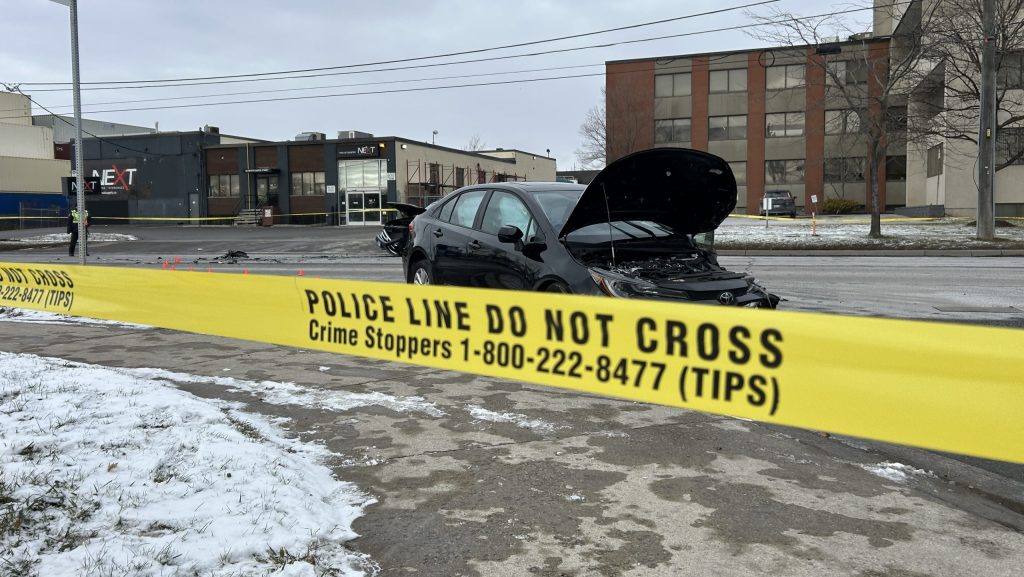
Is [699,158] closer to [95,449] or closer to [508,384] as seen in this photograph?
[508,384]

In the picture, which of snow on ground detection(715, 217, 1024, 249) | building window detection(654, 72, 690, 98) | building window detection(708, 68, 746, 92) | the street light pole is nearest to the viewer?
the street light pole

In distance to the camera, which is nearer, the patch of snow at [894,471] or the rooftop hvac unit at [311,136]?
the patch of snow at [894,471]

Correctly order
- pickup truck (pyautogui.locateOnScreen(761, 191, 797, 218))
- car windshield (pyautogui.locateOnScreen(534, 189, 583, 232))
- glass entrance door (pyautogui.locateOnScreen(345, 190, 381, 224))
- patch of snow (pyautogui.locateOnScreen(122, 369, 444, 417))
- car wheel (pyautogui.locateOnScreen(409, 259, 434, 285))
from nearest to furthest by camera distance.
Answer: patch of snow (pyautogui.locateOnScreen(122, 369, 444, 417)) < car windshield (pyautogui.locateOnScreen(534, 189, 583, 232)) < car wheel (pyautogui.locateOnScreen(409, 259, 434, 285)) < pickup truck (pyautogui.locateOnScreen(761, 191, 797, 218)) < glass entrance door (pyautogui.locateOnScreen(345, 190, 381, 224))

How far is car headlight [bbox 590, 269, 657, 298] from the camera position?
19.8 ft

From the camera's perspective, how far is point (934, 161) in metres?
39.5

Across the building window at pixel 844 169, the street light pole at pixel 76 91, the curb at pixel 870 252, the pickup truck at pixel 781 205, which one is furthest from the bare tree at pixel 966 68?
the street light pole at pixel 76 91

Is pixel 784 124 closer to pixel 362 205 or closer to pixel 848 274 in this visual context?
pixel 362 205

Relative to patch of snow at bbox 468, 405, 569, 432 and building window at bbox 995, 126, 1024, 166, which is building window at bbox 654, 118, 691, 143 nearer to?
building window at bbox 995, 126, 1024, 166

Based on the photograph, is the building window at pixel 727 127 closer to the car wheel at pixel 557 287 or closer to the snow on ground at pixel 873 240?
the snow on ground at pixel 873 240

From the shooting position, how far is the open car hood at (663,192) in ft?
21.8

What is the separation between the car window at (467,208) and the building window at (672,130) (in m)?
50.0

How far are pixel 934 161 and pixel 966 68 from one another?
44.6 feet

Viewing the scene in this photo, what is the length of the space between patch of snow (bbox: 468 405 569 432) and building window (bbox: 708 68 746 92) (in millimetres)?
53388

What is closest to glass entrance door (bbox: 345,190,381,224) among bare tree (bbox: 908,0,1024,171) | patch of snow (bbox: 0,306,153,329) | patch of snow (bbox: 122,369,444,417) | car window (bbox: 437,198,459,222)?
bare tree (bbox: 908,0,1024,171)
